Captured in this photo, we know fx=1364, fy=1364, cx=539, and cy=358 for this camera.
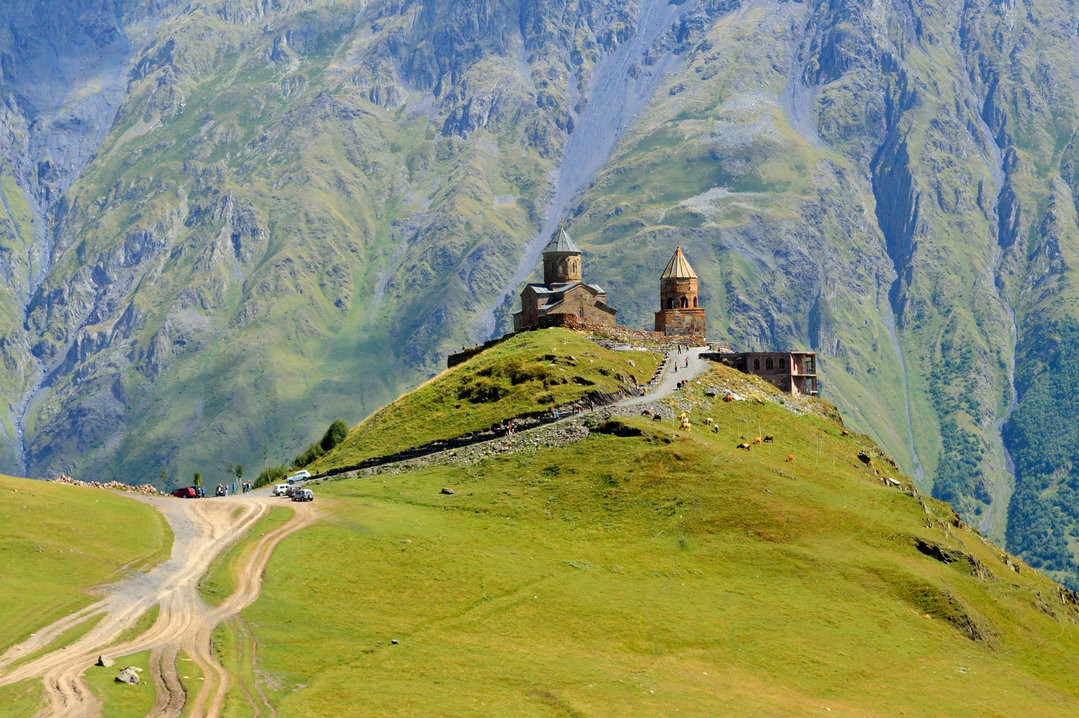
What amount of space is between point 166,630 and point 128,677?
9349 mm

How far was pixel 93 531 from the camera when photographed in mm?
98000

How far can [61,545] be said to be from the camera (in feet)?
305

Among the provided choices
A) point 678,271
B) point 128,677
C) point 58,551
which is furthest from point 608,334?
point 128,677

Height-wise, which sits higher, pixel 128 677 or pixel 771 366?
pixel 771 366

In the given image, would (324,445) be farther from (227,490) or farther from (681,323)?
(681,323)

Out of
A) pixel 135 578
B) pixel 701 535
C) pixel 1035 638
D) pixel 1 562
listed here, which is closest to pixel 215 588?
pixel 135 578

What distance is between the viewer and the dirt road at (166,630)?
2739 inches

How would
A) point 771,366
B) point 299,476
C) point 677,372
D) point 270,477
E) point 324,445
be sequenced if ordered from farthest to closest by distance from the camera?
point 771,366 < point 324,445 < point 677,372 < point 270,477 < point 299,476

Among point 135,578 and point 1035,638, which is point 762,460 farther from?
point 135,578

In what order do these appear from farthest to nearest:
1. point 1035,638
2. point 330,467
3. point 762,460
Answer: point 330,467
point 762,460
point 1035,638

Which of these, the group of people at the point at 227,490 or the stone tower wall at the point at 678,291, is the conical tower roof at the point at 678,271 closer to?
the stone tower wall at the point at 678,291

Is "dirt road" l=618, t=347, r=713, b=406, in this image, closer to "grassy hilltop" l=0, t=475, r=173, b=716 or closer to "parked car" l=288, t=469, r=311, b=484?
"parked car" l=288, t=469, r=311, b=484

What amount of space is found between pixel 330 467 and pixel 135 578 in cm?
4903

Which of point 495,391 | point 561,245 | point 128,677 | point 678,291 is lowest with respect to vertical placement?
point 128,677
